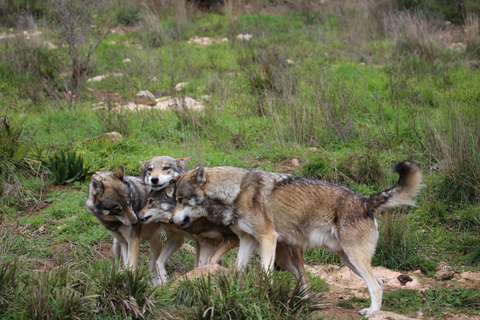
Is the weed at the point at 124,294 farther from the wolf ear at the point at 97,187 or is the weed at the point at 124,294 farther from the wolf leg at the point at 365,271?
the wolf leg at the point at 365,271

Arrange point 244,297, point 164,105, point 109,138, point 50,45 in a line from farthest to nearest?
1. point 50,45
2. point 164,105
3. point 109,138
4. point 244,297

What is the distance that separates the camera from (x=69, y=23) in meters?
13.9

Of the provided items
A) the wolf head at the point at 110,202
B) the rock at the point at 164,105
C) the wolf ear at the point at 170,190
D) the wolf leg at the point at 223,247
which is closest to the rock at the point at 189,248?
the wolf leg at the point at 223,247

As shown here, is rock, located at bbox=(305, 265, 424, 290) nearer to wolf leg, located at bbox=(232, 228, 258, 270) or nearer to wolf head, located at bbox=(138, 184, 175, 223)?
wolf leg, located at bbox=(232, 228, 258, 270)

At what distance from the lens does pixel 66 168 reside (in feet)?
29.1

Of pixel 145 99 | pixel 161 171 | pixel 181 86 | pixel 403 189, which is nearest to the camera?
pixel 403 189

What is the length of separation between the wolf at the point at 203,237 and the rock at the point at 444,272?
2203 millimetres

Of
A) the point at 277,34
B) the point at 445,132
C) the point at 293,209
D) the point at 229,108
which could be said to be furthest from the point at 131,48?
the point at 293,209

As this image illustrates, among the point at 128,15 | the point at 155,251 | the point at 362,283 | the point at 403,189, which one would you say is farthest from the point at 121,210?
the point at 128,15

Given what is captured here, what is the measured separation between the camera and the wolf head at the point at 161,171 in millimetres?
6477

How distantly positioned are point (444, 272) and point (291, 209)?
2785 millimetres

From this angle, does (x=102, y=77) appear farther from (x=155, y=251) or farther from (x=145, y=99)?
(x=155, y=251)

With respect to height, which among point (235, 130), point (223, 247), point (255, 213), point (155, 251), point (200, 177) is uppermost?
point (200, 177)

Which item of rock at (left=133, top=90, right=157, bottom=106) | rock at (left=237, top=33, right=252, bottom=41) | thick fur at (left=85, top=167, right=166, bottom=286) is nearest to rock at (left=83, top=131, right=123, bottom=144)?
rock at (left=133, top=90, right=157, bottom=106)
